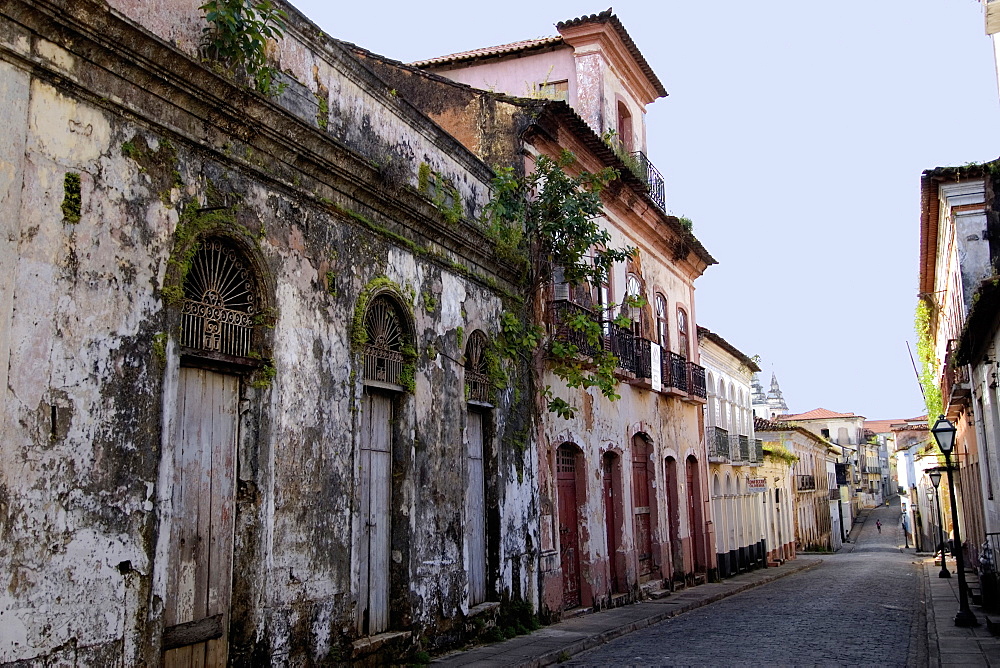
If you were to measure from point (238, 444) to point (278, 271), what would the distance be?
1.45 metres

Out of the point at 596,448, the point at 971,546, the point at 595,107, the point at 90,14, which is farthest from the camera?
the point at 971,546

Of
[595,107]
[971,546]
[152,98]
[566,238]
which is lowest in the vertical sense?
[971,546]

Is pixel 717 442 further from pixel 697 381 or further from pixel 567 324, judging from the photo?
pixel 567 324

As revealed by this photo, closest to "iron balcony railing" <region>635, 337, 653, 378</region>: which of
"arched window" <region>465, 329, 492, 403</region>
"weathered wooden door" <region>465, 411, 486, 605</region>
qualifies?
"arched window" <region>465, 329, 492, 403</region>

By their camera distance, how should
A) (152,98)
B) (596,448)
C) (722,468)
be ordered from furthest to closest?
(722,468) → (596,448) → (152,98)

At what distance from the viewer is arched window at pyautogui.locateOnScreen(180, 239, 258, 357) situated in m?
6.52

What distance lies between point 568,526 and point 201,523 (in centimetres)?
798

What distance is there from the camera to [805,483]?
39812mm

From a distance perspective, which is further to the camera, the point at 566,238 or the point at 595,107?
the point at 595,107

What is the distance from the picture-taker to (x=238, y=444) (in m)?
6.90

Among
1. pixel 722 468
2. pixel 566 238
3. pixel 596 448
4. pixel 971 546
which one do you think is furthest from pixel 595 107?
pixel 971 546

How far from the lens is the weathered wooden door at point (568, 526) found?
43.8 feet

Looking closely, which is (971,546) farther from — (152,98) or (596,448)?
(152,98)

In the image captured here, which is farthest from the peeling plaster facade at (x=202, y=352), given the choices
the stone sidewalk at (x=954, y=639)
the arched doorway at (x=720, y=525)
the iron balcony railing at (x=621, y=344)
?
the arched doorway at (x=720, y=525)
